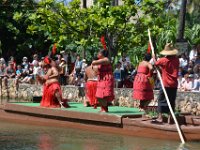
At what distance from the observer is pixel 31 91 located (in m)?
19.5

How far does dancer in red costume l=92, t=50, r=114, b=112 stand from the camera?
1165cm

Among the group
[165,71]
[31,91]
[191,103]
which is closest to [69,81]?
[31,91]

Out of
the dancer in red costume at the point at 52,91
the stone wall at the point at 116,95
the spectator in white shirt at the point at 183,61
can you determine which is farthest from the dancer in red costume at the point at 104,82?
the spectator in white shirt at the point at 183,61

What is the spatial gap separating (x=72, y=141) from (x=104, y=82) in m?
1.76

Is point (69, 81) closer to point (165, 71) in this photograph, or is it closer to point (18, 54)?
point (18, 54)

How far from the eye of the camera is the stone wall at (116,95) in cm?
1420

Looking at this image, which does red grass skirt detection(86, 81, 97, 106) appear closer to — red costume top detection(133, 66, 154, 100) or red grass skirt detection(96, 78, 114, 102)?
red costume top detection(133, 66, 154, 100)

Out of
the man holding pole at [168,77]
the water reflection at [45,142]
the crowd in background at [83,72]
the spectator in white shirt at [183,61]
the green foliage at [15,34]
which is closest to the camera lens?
the water reflection at [45,142]

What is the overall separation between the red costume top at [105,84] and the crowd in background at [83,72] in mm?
2813

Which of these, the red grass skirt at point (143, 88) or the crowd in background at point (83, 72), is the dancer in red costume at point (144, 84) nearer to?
the red grass skirt at point (143, 88)

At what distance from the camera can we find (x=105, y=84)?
38.4 ft

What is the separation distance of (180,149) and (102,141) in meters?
1.51

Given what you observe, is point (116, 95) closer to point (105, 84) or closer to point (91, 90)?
point (91, 90)

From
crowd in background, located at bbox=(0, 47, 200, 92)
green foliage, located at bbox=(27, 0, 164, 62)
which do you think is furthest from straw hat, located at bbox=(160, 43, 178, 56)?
green foliage, located at bbox=(27, 0, 164, 62)
